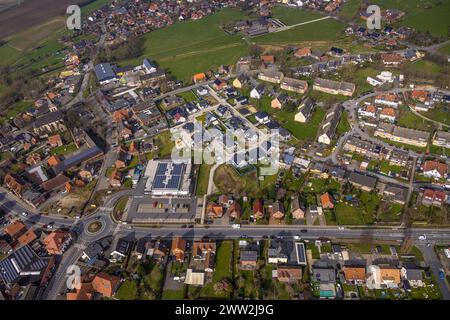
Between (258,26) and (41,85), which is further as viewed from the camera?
(258,26)

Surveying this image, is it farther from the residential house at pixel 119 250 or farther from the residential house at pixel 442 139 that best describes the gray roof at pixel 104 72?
the residential house at pixel 442 139

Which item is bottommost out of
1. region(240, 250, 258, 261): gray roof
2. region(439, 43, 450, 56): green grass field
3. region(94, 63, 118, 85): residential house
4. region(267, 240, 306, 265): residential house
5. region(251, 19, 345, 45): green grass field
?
region(267, 240, 306, 265): residential house

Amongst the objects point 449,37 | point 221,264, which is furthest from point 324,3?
point 221,264

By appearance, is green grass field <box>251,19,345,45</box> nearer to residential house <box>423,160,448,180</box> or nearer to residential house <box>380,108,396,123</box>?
residential house <box>380,108,396,123</box>

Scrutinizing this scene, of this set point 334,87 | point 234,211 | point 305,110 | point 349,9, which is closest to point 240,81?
point 305,110

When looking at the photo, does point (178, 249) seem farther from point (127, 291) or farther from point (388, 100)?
point (388, 100)

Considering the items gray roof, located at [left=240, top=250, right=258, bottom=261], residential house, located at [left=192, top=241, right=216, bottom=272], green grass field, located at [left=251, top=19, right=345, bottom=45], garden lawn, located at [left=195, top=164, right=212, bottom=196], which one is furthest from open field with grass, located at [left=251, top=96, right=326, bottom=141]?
green grass field, located at [left=251, top=19, right=345, bottom=45]

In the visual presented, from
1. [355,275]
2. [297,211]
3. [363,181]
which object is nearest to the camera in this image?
[355,275]

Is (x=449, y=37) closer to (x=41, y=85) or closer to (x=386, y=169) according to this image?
(x=386, y=169)

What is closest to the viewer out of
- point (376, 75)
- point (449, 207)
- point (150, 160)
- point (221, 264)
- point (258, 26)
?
point (221, 264)
